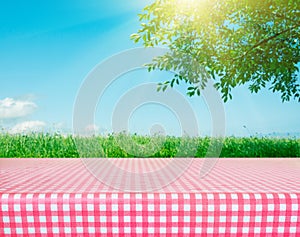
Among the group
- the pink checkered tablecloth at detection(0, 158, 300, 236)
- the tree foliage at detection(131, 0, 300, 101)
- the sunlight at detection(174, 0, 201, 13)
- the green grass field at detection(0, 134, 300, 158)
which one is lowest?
the green grass field at detection(0, 134, 300, 158)

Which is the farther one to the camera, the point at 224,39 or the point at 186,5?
the point at 224,39

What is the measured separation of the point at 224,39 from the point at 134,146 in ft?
4.95

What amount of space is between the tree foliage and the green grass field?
0.54 m

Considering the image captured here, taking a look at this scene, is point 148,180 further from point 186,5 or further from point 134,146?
point 186,5

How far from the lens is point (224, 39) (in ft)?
12.7

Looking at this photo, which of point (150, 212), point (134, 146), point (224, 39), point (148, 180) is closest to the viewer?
point (150, 212)

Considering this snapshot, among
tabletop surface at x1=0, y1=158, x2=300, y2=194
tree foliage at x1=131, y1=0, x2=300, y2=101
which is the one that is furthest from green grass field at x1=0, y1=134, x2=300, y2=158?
tabletop surface at x1=0, y1=158, x2=300, y2=194

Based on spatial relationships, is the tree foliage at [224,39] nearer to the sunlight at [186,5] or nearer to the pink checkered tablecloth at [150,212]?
the sunlight at [186,5]

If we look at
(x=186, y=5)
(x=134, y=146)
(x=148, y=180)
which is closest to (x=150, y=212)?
(x=148, y=180)

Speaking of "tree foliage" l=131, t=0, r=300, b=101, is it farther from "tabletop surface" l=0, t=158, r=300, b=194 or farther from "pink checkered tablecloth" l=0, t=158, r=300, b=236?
"pink checkered tablecloth" l=0, t=158, r=300, b=236

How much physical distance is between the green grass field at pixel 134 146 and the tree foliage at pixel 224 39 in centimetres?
54

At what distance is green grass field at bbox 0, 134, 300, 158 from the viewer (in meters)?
3.69

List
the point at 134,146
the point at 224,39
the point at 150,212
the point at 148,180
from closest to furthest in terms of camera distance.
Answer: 1. the point at 150,212
2. the point at 148,180
3. the point at 134,146
4. the point at 224,39

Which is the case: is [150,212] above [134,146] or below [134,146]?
above
